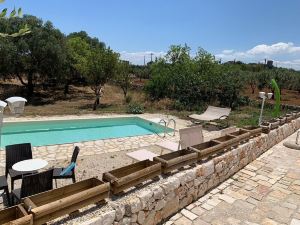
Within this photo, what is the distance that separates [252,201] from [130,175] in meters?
2.90

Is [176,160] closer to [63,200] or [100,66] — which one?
[63,200]

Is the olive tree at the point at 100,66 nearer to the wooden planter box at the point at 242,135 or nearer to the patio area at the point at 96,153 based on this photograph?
the patio area at the point at 96,153

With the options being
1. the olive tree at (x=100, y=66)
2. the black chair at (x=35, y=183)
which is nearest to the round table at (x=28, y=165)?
the black chair at (x=35, y=183)

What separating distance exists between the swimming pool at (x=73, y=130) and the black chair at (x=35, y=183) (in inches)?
228

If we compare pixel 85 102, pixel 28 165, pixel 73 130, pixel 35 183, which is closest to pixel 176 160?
pixel 35 183

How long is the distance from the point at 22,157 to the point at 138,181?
300 centimetres

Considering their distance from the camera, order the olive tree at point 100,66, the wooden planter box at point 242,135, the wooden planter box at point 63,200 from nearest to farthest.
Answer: the wooden planter box at point 63,200 → the wooden planter box at point 242,135 → the olive tree at point 100,66

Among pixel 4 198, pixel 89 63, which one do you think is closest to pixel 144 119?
pixel 89 63

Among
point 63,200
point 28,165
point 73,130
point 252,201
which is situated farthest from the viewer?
point 73,130

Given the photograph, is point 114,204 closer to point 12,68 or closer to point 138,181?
point 138,181

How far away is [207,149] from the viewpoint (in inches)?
231

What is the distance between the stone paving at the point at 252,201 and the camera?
4.86 metres

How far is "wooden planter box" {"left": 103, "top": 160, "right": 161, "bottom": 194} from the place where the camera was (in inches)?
157

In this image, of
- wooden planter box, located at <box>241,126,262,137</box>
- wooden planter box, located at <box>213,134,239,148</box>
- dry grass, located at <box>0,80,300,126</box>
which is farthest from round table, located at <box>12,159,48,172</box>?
dry grass, located at <box>0,80,300,126</box>
